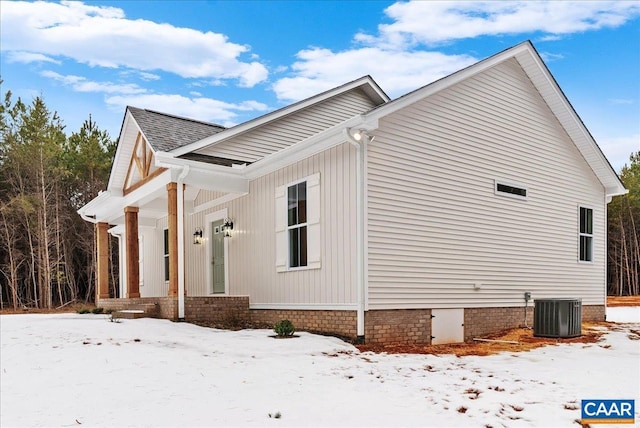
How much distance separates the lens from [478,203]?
33.2 ft

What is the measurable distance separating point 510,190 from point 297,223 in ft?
15.5

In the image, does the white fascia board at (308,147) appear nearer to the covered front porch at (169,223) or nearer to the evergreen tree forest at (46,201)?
Answer: the covered front porch at (169,223)

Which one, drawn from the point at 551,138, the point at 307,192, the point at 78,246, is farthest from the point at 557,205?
the point at 78,246

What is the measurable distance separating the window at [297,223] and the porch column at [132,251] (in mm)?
5157

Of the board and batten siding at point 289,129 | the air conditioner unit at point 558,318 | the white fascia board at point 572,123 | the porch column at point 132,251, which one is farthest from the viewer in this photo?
the porch column at point 132,251

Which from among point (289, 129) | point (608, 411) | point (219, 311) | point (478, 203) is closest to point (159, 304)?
point (219, 311)

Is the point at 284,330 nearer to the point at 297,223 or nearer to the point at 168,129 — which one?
the point at 297,223

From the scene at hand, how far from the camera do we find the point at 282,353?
23.2 feet

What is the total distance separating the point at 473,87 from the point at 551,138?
291 cm

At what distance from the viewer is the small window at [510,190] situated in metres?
10.6

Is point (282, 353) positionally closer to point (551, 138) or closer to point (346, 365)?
point (346, 365)

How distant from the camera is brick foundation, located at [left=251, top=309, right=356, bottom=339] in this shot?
819 cm

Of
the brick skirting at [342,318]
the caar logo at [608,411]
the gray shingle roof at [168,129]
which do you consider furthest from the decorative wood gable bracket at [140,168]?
the caar logo at [608,411]

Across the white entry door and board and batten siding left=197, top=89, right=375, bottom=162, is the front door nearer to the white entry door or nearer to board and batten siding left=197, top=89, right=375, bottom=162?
board and batten siding left=197, top=89, right=375, bottom=162
